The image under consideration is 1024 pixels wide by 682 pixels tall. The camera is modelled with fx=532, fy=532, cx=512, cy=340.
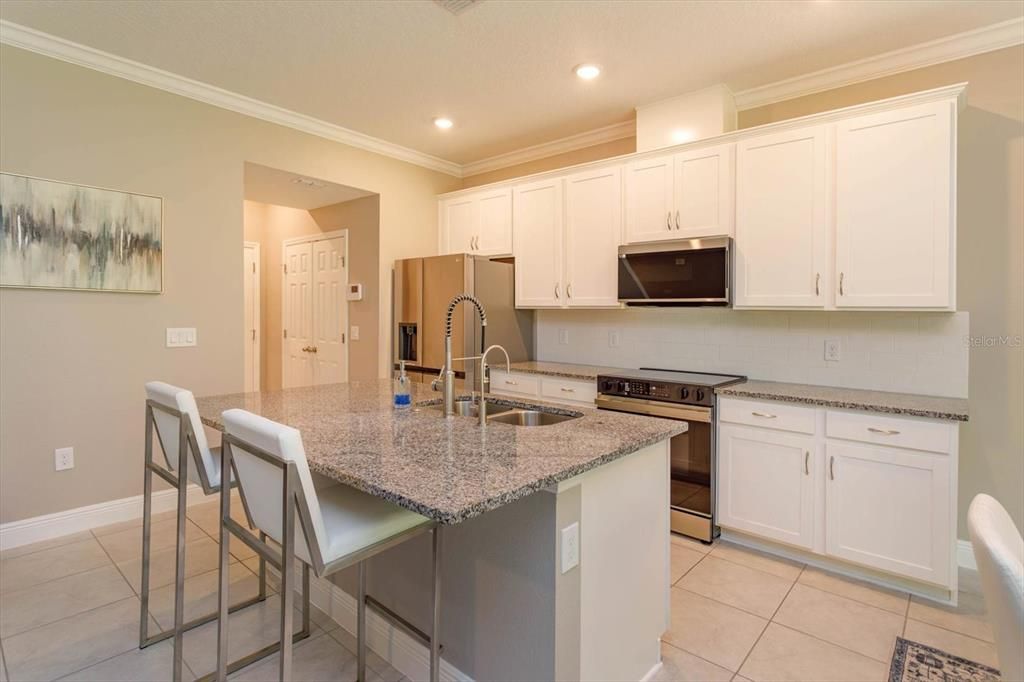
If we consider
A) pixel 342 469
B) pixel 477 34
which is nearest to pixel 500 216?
pixel 477 34

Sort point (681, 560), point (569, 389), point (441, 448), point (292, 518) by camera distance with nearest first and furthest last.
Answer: point (292, 518) < point (441, 448) < point (681, 560) < point (569, 389)

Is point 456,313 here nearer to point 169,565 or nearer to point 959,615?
point 169,565

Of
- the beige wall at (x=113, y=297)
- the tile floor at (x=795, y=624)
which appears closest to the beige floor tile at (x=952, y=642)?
the tile floor at (x=795, y=624)

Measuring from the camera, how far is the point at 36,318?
2.96m

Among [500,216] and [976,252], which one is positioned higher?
[500,216]

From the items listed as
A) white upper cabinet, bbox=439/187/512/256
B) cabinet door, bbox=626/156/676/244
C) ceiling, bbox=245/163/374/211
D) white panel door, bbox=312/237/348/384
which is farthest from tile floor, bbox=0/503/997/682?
white upper cabinet, bbox=439/187/512/256

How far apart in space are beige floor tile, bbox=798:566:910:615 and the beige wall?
3.72m

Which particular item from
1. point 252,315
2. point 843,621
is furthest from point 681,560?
point 252,315

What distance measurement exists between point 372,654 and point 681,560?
5.44 feet

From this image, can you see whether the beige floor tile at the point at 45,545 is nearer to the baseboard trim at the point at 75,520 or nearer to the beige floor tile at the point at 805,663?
the baseboard trim at the point at 75,520

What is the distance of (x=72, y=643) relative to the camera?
6.86 ft

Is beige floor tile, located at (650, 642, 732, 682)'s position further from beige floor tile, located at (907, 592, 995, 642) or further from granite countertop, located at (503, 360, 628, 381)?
granite countertop, located at (503, 360, 628, 381)

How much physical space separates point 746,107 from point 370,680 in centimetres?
378

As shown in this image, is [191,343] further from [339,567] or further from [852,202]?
[852,202]
